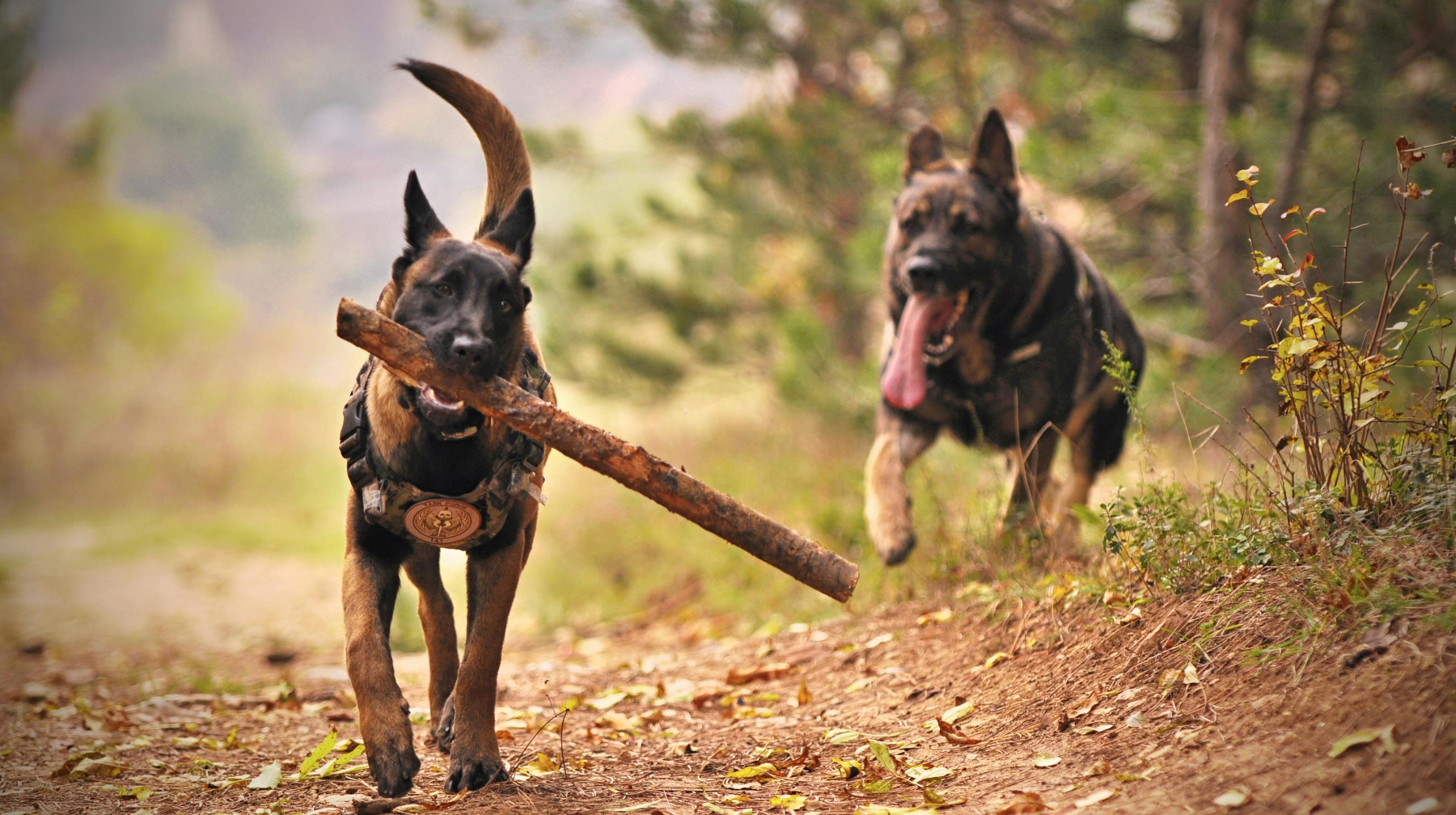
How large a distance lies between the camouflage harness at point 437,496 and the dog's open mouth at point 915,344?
2.09 m

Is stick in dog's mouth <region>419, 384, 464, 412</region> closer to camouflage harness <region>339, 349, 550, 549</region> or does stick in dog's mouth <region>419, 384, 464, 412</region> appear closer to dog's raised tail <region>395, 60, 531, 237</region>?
camouflage harness <region>339, 349, 550, 549</region>

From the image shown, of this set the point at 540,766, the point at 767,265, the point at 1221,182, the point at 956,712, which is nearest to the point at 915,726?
the point at 956,712

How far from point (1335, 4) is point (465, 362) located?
22.7 ft

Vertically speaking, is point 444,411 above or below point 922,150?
below

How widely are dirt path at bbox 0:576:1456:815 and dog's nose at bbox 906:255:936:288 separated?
1478 millimetres

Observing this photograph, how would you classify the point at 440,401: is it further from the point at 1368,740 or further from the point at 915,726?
the point at 1368,740

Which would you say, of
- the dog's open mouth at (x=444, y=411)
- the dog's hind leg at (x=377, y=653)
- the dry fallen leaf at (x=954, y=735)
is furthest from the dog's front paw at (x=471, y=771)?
the dry fallen leaf at (x=954, y=735)

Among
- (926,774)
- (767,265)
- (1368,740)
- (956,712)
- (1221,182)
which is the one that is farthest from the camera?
(767,265)

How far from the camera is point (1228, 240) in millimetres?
8812

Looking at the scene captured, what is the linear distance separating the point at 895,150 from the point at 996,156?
15.9 ft

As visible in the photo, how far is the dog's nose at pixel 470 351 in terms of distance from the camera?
132 inches

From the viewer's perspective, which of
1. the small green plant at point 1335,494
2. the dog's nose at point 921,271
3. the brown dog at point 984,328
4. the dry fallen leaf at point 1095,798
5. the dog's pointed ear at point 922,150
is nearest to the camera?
the dry fallen leaf at point 1095,798

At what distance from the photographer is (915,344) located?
5305 mm

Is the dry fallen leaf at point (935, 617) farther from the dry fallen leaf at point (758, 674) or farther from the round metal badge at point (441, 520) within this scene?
the round metal badge at point (441, 520)
